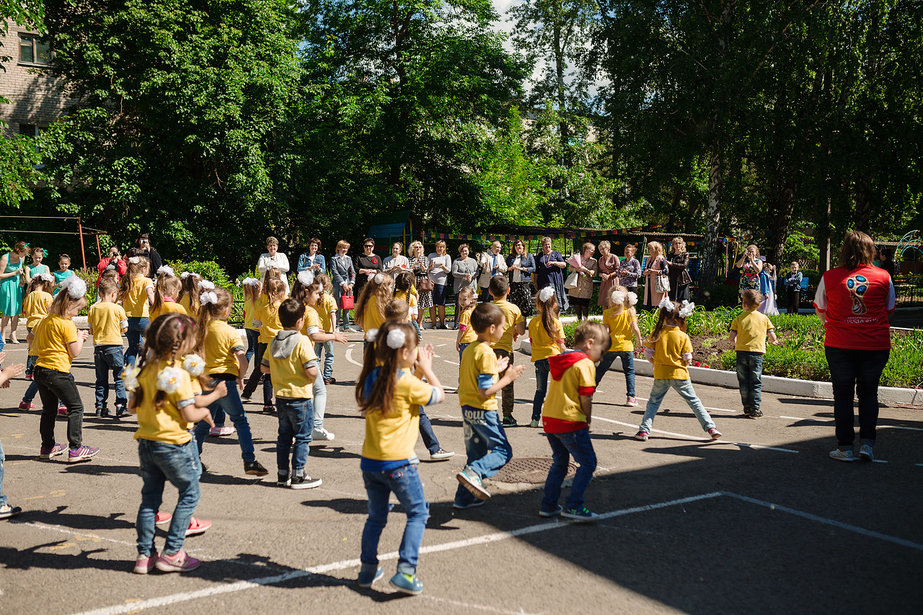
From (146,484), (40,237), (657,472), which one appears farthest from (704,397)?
(40,237)

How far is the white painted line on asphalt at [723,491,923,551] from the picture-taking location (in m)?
5.07

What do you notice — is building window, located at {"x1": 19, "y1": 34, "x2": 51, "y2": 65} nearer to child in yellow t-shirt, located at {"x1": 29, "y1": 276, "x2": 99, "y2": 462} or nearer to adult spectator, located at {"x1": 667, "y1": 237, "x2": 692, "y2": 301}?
adult spectator, located at {"x1": 667, "y1": 237, "x2": 692, "y2": 301}

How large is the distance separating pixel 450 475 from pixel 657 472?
6.17 ft

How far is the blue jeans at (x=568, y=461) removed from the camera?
5.39 meters

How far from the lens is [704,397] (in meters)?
10.7

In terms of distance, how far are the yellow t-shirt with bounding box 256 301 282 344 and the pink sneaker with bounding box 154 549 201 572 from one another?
384 cm

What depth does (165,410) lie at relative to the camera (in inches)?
182

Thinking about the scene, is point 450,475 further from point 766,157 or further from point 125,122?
point 125,122

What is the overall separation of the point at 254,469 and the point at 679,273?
11.4 metres

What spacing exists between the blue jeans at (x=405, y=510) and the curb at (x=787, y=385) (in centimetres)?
573

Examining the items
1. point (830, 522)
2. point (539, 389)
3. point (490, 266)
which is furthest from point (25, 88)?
point (830, 522)

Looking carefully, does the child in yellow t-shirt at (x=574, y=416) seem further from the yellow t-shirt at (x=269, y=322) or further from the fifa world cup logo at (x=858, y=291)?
the yellow t-shirt at (x=269, y=322)

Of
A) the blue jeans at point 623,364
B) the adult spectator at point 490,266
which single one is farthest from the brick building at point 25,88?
the blue jeans at point 623,364

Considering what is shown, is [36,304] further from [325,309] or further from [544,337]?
[544,337]
